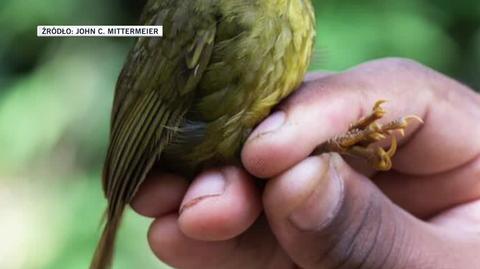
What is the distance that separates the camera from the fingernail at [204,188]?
1.18 m

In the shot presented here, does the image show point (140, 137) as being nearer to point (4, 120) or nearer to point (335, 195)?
point (335, 195)

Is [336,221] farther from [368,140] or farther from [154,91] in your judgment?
[154,91]

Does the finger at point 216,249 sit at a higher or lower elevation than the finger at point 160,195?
lower

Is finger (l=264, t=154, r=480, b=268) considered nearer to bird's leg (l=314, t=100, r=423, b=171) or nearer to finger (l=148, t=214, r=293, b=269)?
bird's leg (l=314, t=100, r=423, b=171)

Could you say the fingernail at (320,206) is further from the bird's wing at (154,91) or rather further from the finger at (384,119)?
the bird's wing at (154,91)

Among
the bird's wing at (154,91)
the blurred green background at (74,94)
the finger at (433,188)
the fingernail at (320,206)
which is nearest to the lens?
the fingernail at (320,206)

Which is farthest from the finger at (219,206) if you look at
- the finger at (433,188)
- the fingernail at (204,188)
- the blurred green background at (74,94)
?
the blurred green background at (74,94)

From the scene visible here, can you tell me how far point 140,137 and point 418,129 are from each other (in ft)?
1.46

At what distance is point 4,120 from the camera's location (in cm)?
193

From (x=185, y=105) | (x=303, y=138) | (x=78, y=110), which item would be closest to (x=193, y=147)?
(x=185, y=105)

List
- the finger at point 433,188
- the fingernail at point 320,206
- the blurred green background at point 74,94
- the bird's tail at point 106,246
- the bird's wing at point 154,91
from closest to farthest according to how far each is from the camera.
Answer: the fingernail at point 320,206 < the bird's wing at point 154,91 < the bird's tail at point 106,246 < the finger at point 433,188 < the blurred green background at point 74,94

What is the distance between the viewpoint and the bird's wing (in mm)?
1233

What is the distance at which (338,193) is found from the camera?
111 centimetres

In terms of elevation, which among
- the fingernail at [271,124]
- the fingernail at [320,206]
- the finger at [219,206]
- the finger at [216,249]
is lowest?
the finger at [216,249]
